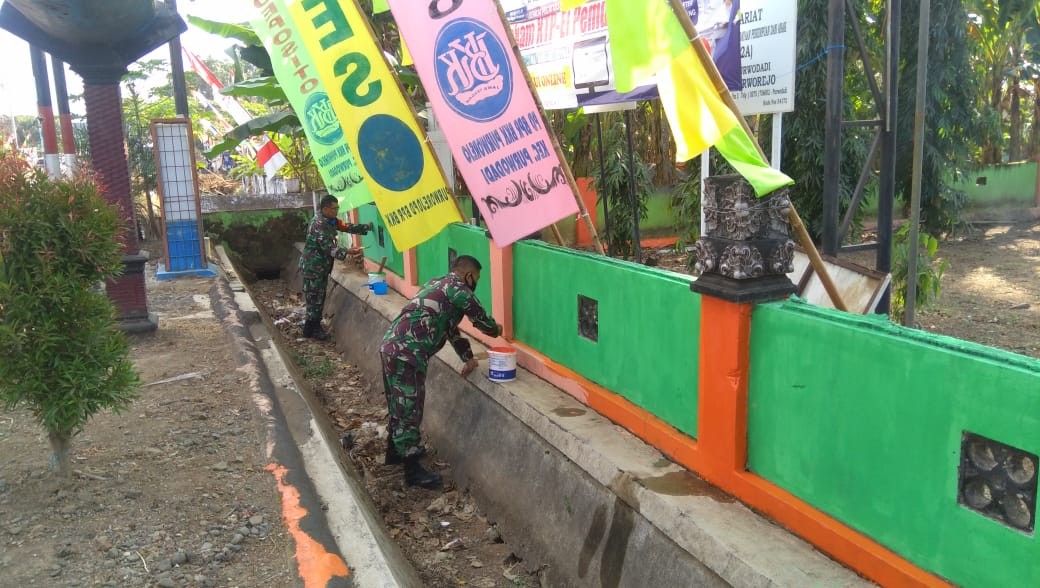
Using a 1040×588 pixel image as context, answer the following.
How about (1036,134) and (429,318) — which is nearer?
(429,318)

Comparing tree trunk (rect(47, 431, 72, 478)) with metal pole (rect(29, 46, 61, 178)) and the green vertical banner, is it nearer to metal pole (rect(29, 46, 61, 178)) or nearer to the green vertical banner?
the green vertical banner

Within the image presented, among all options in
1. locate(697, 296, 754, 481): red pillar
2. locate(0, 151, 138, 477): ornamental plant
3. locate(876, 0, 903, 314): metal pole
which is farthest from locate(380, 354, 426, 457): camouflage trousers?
locate(876, 0, 903, 314): metal pole

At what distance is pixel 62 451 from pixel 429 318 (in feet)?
8.10

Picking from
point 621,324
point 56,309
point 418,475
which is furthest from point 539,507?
point 56,309

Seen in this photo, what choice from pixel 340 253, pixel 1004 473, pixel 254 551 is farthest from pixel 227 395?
pixel 1004 473

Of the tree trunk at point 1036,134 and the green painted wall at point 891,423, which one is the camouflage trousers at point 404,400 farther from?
the tree trunk at point 1036,134

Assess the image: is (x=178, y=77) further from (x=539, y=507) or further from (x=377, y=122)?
(x=539, y=507)

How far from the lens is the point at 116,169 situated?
827 centimetres

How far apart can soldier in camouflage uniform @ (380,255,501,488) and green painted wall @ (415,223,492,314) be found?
93 cm

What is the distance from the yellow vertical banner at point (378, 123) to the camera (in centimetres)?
682

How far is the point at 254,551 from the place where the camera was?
3656 millimetres

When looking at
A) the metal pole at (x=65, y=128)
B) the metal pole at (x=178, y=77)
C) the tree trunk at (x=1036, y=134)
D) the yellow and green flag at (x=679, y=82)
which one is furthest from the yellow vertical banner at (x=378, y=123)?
the tree trunk at (x=1036, y=134)

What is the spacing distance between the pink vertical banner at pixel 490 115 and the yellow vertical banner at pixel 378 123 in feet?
3.96

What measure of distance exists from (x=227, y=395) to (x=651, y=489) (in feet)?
11.8
